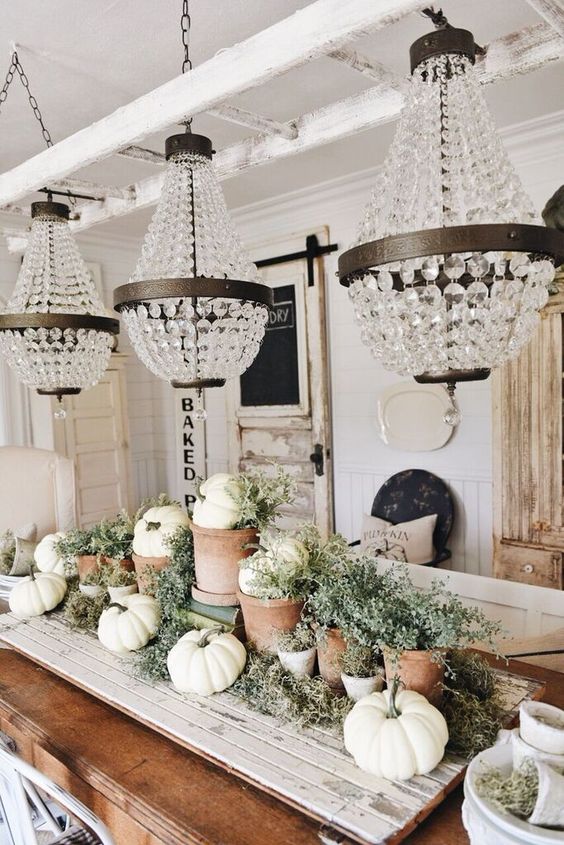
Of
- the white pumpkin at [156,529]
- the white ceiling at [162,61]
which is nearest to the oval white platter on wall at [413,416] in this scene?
the white ceiling at [162,61]

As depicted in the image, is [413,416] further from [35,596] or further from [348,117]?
[35,596]

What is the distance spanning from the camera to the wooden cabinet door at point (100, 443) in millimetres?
4281

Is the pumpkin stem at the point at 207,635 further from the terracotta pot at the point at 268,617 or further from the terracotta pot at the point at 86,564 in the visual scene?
the terracotta pot at the point at 86,564

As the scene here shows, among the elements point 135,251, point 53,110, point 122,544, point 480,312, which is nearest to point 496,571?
point 122,544

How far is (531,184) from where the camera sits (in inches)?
130

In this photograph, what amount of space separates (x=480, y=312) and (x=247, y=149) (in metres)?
1.18

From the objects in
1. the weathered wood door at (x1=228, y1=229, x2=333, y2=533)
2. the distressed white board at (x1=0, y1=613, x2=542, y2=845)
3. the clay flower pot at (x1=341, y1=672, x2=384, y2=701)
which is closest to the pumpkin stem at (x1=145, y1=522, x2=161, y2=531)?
the distressed white board at (x1=0, y1=613, x2=542, y2=845)

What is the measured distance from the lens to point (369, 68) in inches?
55.0

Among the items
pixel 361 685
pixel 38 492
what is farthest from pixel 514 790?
pixel 38 492

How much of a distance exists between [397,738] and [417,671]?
140 mm

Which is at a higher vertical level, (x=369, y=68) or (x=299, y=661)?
(x=369, y=68)

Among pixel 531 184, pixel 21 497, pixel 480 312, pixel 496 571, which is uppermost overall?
pixel 531 184

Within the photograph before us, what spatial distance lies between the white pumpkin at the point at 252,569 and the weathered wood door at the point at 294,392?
9.12 ft

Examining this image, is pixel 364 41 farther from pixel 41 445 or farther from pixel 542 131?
pixel 41 445
